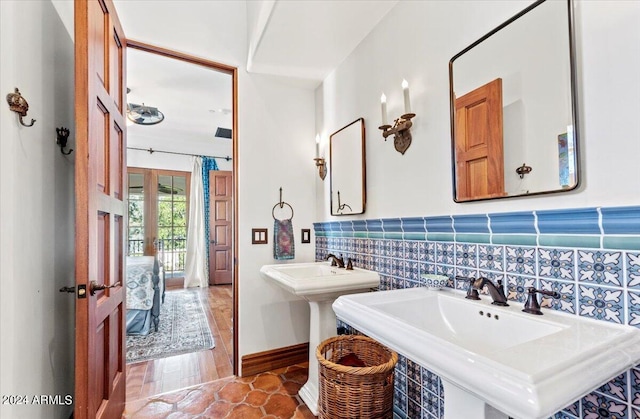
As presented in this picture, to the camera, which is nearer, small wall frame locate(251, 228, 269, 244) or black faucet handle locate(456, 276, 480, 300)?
black faucet handle locate(456, 276, 480, 300)

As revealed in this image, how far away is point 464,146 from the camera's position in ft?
4.10

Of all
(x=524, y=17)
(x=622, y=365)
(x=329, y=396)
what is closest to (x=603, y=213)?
(x=622, y=365)

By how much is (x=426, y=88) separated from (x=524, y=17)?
47 cm

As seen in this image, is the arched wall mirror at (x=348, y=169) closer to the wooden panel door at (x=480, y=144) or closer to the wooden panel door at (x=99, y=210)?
the wooden panel door at (x=480, y=144)

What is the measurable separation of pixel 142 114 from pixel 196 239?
2499 mm

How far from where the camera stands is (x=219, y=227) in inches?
215

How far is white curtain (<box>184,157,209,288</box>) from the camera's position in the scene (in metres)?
5.29

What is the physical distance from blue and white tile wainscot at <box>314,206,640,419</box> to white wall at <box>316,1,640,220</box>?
0.06 m

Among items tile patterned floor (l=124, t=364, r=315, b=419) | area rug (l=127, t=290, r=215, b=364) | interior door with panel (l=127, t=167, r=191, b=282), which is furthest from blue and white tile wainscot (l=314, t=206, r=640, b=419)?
interior door with panel (l=127, t=167, r=191, b=282)

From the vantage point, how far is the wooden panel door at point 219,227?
5.39m

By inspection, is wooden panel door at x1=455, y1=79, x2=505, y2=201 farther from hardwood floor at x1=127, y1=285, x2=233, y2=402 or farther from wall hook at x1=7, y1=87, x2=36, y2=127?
hardwood floor at x1=127, y1=285, x2=233, y2=402

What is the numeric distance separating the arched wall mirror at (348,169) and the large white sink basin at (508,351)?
97 cm

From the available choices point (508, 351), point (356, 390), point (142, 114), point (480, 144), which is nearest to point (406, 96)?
point (480, 144)

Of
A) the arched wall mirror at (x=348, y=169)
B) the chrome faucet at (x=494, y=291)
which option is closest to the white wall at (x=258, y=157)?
the arched wall mirror at (x=348, y=169)
